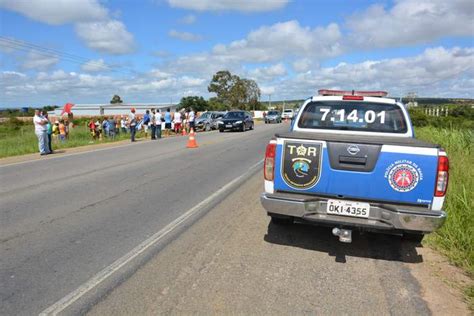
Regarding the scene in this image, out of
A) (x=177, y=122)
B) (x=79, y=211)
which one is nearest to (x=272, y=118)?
(x=177, y=122)

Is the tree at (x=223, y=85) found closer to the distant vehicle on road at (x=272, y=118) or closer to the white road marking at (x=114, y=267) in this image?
the distant vehicle on road at (x=272, y=118)

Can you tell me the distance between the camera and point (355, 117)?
20.7ft

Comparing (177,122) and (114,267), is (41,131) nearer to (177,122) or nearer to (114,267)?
(114,267)

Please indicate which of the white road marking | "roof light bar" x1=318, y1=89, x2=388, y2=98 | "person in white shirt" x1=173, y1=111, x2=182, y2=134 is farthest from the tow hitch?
"person in white shirt" x1=173, y1=111, x2=182, y2=134

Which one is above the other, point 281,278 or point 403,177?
point 403,177

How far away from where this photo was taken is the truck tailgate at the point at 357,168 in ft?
14.5

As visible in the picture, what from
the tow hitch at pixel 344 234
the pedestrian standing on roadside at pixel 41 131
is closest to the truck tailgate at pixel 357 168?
the tow hitch at pixel 344 234

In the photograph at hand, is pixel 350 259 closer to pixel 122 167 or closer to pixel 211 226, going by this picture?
pixel 211 226

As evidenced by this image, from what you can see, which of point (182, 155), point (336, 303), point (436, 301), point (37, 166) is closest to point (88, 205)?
point (336, 303)

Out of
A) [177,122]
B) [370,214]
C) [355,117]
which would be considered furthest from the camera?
[177,122]

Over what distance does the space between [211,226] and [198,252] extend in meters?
1.11

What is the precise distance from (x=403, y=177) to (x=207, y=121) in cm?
3039

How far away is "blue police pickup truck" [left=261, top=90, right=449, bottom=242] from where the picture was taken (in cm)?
442

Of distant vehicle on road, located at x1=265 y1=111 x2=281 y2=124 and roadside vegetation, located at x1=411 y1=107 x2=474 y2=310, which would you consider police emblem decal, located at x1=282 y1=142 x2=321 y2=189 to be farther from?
distant vehicle on road, located at x1=265 y1=111 x2=281 y2=124
